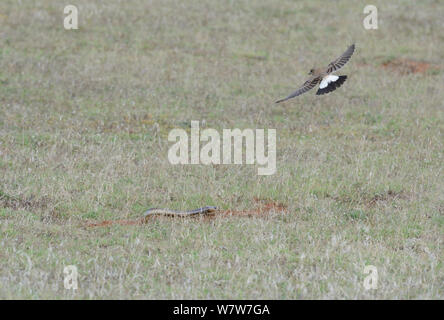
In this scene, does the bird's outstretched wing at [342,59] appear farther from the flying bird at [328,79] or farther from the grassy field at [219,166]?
the grassy field at [219,166]

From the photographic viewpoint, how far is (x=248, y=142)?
45.1 ft

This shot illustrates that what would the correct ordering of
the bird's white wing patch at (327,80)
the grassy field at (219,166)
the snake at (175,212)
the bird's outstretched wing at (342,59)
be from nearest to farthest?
the grassy field at (219,166) < the snake at (175,212) < the bird's outstretched wing at (342,59) < the bird's white wing patch at (327,80)

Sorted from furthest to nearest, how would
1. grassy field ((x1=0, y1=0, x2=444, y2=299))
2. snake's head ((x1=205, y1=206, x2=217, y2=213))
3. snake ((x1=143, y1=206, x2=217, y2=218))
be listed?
snake's head ((x1=205, y1=206, x2=217, y2=213)) < snake ((x1=143, y1=206, x2=217, y2=218)) < grassy field ((x1=0, y1=0, x2=444, y2=299))

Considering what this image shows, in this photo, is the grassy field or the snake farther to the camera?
the snake

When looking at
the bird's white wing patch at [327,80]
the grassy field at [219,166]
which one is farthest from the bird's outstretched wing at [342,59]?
the grassy field at [219,166]

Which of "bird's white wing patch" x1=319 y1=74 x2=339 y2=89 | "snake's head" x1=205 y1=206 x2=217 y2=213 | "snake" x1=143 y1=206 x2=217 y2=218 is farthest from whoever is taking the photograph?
"bird's white wing patch" x1=319 y1=74 x2=339 y2=89

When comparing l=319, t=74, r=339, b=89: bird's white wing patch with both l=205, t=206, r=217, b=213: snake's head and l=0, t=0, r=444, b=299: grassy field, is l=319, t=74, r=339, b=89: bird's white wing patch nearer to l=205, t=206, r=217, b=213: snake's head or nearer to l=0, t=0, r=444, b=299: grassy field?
l=0, t=0, r=444, b=299: grassy field

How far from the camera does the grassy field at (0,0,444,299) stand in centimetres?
759

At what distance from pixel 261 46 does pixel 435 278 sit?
13.9 metres

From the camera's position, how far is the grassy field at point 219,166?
7586 millimetres

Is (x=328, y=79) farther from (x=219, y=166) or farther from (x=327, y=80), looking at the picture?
(x=219, y=166)

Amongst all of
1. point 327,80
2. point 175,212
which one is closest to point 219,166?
point 327,80

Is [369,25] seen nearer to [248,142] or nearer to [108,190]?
[248,142]

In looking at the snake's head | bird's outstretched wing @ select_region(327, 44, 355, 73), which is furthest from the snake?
bird's outstretched wing @ select_region(327, 44, 355, 73)
